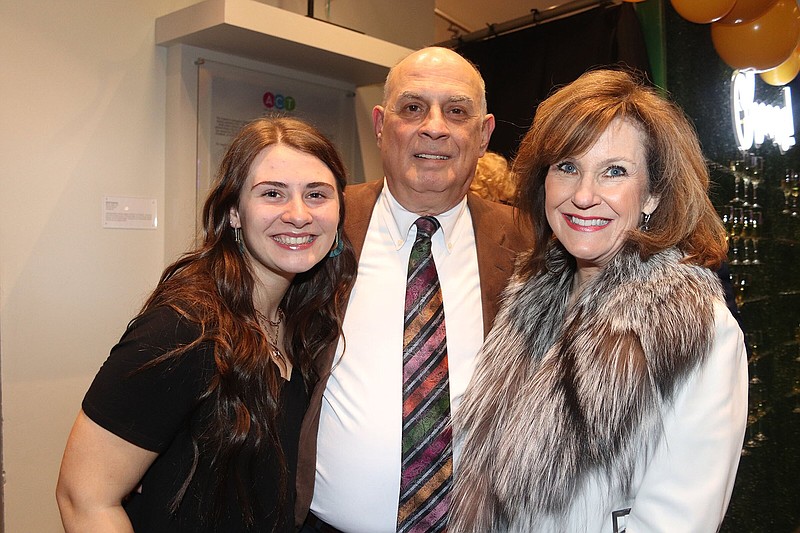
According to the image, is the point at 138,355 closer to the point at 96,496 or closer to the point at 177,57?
the point at 96,496

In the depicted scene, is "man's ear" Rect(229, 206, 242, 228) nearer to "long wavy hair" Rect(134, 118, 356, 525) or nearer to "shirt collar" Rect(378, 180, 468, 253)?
"long wavy hair" Rect(134, 118, 356, 525)

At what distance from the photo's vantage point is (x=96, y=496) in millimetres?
1375

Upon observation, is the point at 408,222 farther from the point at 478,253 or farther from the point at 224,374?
the point at 224,374

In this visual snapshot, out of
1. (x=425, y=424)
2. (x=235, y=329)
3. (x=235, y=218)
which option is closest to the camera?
(x=235, y=329)

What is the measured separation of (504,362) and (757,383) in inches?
85.3

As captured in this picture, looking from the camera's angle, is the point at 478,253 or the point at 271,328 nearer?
the point at 271,328

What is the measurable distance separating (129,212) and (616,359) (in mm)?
2325

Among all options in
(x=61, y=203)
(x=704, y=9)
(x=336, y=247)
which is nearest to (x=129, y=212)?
(x=61, y=203)

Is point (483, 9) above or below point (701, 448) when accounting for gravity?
above

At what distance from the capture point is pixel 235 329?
5.02ft

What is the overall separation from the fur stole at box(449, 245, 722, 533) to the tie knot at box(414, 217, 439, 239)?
510 mm

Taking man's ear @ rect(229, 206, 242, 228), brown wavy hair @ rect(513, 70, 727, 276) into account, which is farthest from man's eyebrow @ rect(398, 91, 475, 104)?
man's ear @ rect(229, 206, 242, 228)

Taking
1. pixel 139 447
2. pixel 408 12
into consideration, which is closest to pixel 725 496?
pixel 139 447

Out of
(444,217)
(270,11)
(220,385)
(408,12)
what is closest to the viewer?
(220,385)
